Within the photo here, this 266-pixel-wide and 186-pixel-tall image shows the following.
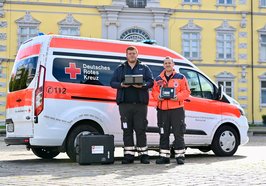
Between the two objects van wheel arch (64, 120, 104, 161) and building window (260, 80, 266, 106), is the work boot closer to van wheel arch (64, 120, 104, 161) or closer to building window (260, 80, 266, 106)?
van wheel arch (64, 120, 104, 161)

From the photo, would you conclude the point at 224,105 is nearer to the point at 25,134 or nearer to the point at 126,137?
the point at 126,137

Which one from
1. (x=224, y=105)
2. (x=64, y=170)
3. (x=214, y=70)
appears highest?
(x=214, y=70)

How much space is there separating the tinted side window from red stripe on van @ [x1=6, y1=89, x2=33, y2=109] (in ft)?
2.18

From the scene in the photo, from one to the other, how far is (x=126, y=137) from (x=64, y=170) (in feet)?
5.78

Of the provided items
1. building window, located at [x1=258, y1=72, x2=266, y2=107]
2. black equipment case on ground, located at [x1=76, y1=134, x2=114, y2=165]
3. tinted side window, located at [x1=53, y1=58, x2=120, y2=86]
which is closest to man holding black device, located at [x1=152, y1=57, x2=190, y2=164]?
black equipment case on ground, located at [x1=76, y1=134, x2=114, y2=165]

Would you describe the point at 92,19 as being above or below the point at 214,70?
above

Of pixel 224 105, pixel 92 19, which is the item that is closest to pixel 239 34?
pixel 92 19

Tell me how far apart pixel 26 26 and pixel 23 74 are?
25213 millimetres

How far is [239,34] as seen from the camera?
3788cm

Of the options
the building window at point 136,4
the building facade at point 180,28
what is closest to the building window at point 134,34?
the building facade at point 180,28

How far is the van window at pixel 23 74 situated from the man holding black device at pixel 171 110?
96.4 inches

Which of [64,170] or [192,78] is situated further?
[192,78]

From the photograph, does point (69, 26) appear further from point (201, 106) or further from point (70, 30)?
point (201, 106)

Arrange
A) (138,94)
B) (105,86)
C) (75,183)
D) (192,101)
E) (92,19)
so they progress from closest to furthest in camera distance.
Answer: (75,183), (138,94), (105,86), (192,101), (92,19)
